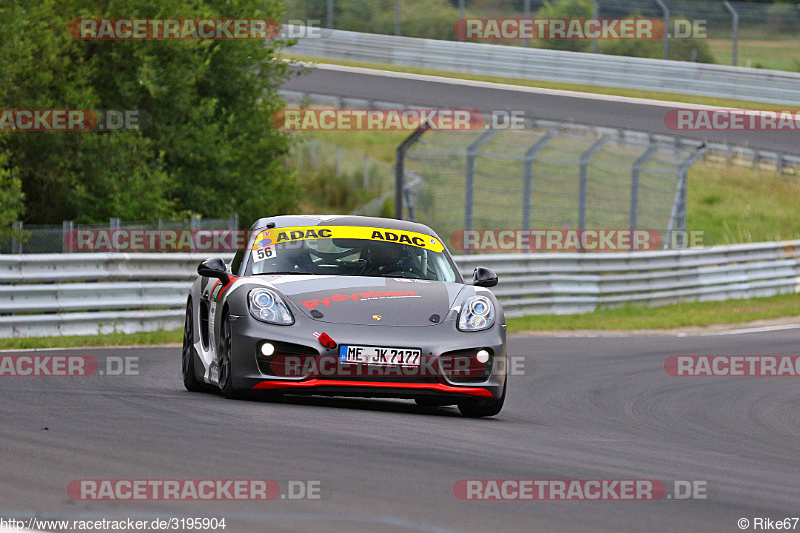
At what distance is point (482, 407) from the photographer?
8.32 metres

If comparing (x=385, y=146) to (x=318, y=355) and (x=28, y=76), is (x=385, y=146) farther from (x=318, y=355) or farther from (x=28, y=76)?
(x=318, y=355)

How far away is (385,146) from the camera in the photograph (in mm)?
38312

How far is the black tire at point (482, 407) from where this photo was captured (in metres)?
8.29

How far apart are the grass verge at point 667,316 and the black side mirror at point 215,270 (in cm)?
919

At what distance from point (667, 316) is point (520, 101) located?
57.3 feet

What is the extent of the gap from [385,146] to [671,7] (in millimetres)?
9152

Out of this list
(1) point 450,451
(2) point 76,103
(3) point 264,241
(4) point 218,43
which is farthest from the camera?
(4) point 218,43

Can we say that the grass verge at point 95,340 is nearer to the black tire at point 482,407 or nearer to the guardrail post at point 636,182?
the black tire at point 482,407

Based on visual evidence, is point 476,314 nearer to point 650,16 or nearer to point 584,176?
point 584,176

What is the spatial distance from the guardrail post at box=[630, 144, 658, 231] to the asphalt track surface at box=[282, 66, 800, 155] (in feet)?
36.6

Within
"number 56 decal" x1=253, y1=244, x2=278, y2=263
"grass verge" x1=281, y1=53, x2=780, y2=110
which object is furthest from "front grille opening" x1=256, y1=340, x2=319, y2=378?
"grass verge" x1=281, y1=53, x2=780, y2=110

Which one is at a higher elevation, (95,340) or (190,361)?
(190,361)

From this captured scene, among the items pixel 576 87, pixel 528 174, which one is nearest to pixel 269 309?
pixel 528 174

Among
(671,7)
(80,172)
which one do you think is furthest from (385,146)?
(80,172)
